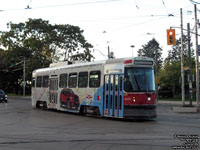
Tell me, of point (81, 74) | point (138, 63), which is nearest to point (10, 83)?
point (81, 74)

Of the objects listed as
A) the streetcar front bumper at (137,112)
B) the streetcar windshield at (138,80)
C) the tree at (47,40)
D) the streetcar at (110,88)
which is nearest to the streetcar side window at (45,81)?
the streetcar at (110,88)

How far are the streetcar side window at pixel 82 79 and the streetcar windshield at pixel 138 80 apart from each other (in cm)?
349

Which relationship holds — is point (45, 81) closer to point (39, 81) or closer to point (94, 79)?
point (39, 81)

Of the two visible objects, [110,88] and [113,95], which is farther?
[110,88]

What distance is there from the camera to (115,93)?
1494 cm

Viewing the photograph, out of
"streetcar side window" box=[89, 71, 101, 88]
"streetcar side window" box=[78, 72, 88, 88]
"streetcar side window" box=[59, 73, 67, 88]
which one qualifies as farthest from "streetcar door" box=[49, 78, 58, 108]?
"streetcar side window" box=[89, 71, 101, 88]

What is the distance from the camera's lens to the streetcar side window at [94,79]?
641 inches

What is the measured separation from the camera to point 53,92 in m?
21.0

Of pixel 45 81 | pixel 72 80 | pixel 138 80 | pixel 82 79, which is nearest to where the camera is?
pixel 138 80

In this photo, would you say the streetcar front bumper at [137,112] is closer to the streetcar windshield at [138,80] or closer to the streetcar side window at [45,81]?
the streetcar windshield at [138,80]

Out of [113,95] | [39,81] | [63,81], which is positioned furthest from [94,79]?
[39,81]

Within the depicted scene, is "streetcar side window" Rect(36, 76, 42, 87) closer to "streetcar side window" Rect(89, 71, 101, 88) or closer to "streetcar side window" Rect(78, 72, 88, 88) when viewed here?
"streetcar side window" Rect(78, 72, 88, 88)

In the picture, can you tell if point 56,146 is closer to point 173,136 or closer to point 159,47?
point 173,136

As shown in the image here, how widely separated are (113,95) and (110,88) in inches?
18.3
